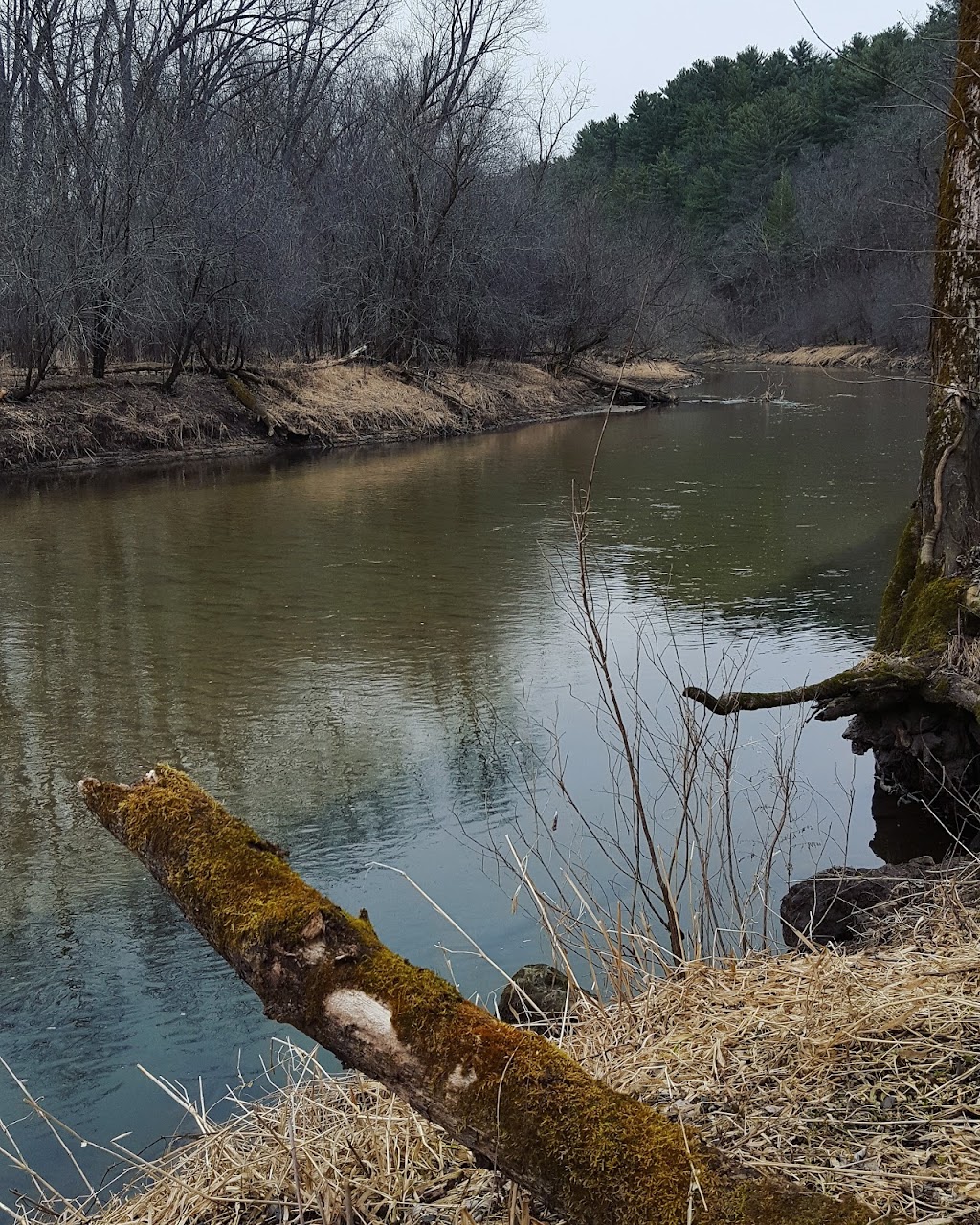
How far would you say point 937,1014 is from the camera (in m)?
2.60

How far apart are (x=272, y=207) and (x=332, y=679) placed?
18.9 metres

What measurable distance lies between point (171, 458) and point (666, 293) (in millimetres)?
26505

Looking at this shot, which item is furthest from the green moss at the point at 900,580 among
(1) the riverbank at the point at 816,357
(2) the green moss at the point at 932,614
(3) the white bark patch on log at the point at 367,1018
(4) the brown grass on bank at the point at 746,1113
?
(1) the riverbank at the point at 816,357

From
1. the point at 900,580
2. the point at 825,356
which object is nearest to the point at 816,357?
the point at 825,356

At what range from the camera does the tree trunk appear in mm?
6305

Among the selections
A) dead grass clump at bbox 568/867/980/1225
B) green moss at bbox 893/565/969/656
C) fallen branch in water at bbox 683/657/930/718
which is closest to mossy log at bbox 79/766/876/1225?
dead grass clump at bbox 568/867/980/1225

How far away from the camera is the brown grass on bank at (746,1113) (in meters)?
2.16

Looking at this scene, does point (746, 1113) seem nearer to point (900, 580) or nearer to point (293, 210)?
point (900, 580)

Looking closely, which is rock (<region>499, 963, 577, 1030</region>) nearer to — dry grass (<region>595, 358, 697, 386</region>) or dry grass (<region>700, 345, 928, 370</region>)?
dry grass (<region>595, 358, 697, 386</region>)

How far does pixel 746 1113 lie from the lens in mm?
2334

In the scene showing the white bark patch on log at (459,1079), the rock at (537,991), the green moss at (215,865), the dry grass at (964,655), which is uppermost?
the green moss at (215,865)

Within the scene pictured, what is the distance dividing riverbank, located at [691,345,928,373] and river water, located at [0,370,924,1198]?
107 feet

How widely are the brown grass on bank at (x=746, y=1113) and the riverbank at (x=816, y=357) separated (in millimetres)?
46195

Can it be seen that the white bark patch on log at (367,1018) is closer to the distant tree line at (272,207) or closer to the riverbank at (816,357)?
the distant tree line at (272,207)
